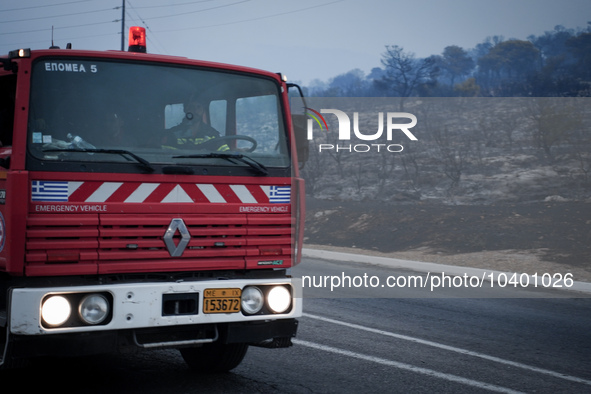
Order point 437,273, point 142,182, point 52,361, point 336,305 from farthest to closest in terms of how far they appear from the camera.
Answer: point 437,273, point 336,305, point 52,361, point 142,182

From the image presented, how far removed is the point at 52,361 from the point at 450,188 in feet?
82.8

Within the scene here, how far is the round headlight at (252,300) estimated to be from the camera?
5.11 m

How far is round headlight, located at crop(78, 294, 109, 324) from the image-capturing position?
4.59 m

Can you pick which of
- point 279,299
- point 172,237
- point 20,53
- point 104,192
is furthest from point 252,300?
point 20,53

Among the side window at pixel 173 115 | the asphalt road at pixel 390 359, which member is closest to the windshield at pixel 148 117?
the side window at pixel 173 115

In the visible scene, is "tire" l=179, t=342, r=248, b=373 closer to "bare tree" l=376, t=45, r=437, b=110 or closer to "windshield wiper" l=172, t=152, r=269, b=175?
"windshield wiper" l=172, t=152, r=269, b=175

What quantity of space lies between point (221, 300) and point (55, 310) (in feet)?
3.56

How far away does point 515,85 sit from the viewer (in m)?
48.5

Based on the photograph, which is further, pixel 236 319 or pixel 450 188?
pixel 450 188

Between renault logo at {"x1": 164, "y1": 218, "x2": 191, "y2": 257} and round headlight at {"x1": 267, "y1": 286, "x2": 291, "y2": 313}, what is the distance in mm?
729

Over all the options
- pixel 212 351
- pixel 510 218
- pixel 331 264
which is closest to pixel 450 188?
pixel 510 218

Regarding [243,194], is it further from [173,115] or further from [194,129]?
[173,115]

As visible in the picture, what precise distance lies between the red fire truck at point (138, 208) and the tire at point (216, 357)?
45 cm

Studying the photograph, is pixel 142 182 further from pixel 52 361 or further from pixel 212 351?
pixel 52 361
